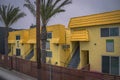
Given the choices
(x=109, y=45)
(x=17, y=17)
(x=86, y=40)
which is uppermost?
(x=17, y=17)

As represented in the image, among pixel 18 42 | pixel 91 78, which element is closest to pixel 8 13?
pixel 18 42

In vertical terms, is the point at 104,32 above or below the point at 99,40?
above

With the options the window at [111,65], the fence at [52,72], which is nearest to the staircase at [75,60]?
the fence at [52,72]

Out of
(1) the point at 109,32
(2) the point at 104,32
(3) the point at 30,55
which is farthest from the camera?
(3) the point at 30,55

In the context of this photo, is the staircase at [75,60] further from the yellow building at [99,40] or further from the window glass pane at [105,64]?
the window glass pane at [105,64]

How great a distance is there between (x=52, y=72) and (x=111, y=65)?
664 cm

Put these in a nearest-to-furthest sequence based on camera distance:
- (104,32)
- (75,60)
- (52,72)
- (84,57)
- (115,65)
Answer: (52,72)
(115,65)
(104,32)
(84,57)
(75,60)

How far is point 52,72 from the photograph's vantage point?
22.2 m

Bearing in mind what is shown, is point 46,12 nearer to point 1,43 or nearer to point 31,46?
point 31,46

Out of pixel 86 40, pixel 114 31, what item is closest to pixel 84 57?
pixel 86 40

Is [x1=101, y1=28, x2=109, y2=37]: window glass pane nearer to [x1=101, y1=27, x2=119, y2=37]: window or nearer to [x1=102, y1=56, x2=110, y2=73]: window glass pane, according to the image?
[x1=101, y1=27, x2=119, y2=37]: window

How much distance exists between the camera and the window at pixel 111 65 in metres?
24.0

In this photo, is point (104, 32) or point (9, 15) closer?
point (104, 32)

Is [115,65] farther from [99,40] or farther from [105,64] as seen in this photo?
[99,40]
